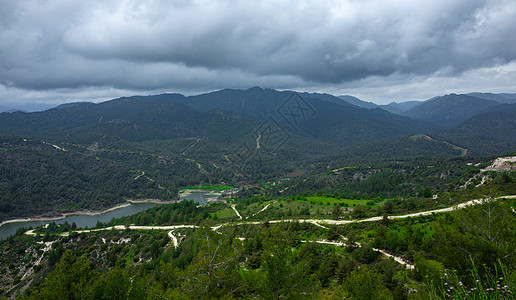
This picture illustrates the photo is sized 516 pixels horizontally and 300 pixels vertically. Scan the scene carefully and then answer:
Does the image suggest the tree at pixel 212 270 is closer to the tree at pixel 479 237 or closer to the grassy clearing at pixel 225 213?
the tree at pixel 479 237

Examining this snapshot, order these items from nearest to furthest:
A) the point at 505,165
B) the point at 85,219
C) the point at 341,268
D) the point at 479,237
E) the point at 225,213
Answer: the point at 479,237
the point at 341,268
the point at 505,165
the point at 225,213
the point at 85,219

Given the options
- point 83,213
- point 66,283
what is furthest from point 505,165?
point 83,213

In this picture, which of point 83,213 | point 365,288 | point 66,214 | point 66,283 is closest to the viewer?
point 365,288

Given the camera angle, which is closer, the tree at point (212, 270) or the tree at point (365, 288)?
the tree at point (365, 288)

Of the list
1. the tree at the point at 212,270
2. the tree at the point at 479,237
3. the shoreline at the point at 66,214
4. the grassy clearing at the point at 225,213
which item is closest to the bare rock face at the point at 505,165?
the tree at the point at 479,237

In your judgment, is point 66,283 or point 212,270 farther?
point 66,283

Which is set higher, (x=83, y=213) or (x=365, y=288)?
(x=365, y=288)

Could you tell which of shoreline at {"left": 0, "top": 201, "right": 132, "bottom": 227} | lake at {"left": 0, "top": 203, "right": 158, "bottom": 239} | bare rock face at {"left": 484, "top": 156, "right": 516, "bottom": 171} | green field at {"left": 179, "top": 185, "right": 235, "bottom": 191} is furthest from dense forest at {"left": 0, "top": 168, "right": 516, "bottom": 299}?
green field at {"left": 179, "top": 185, "right": 235, "bottom": 191}

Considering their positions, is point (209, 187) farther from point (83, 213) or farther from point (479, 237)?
point (479, 237)

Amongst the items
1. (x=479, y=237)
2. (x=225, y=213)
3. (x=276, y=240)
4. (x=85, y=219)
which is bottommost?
(x=85, y=219)

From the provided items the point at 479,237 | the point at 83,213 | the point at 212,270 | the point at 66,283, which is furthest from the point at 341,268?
the point at 83,213

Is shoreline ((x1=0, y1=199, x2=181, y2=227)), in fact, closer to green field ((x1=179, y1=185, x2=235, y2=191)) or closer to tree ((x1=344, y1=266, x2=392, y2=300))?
green field ((x1=179, y1=185, x2=235, y2=191))
